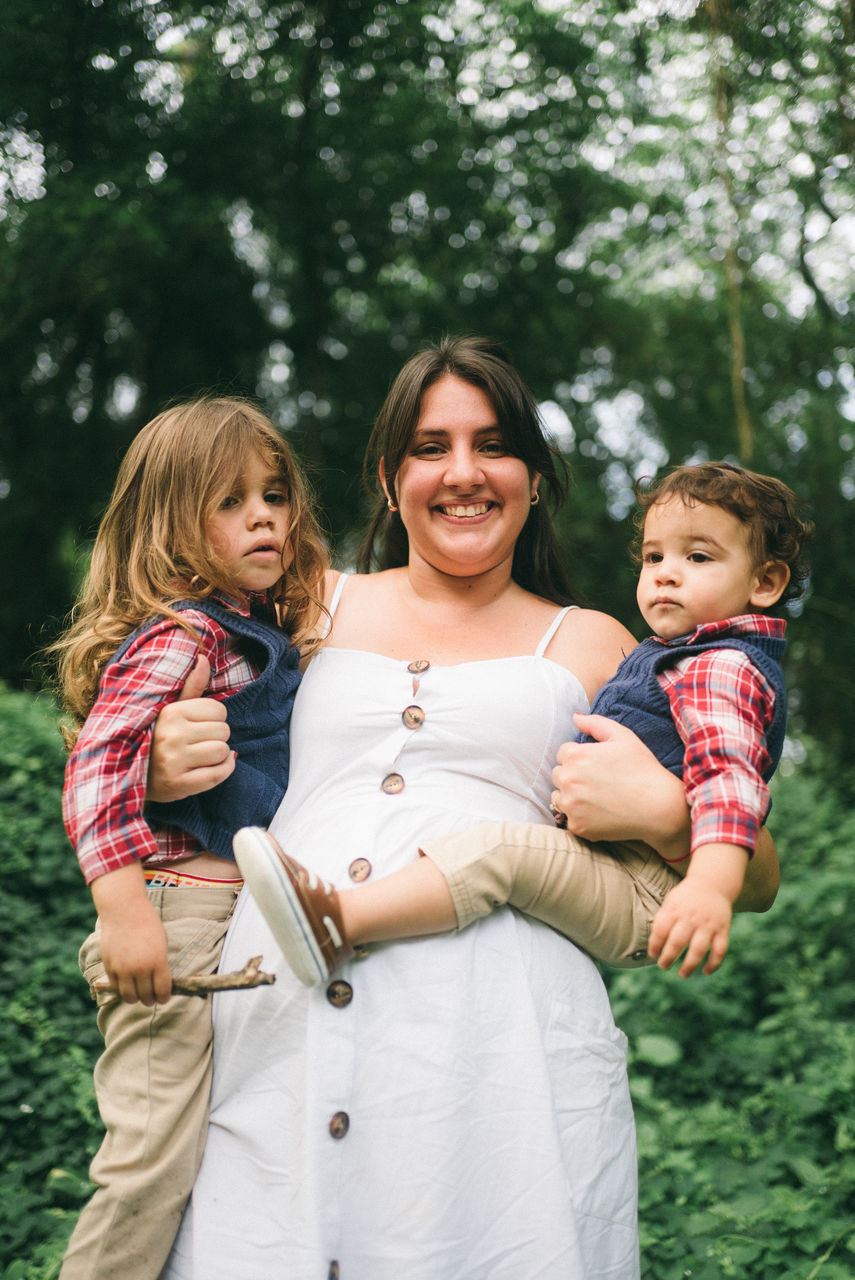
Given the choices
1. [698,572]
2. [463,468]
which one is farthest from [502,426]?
[698,572]

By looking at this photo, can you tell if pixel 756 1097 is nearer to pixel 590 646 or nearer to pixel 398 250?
pixel 590 646

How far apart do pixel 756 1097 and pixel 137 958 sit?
278 cm

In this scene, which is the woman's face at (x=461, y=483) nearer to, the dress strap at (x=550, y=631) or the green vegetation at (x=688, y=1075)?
the dress strap at (x=550, y=631)

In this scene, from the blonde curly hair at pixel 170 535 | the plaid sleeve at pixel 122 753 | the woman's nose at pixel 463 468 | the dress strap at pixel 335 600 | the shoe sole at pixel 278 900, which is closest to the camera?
the shoe sole at pixel 278 900

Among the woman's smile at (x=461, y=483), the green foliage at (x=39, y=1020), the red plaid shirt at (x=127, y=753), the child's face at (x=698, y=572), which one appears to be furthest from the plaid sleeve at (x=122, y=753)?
the green foliage at (x=39, y=1020)

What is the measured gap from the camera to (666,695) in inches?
73.5

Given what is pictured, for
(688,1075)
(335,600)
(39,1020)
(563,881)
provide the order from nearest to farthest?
1. (563,881)
2. (335,600)
3. (39,1020)
4. (688,1075)

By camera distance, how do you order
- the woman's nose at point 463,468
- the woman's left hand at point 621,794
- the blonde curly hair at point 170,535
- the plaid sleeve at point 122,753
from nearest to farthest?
the plaid sleeve at point 122,753 → the woman's left hand at point 621,794 → the blonde curly hair at point 170,535 → the woman's nose at point 463,468

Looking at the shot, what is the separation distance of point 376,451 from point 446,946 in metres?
1.20

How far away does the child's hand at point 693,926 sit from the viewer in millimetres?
1548

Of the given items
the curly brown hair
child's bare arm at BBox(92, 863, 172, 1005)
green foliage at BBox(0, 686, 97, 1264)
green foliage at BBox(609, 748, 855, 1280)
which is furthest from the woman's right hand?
green foliage at BBox(609, 748, 855, 1280)

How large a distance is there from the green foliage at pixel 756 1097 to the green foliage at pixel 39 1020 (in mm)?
1665

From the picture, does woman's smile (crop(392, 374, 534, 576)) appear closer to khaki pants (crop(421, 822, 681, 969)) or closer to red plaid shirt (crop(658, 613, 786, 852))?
red plaid shirt (crop(658, 613, 786, 852))

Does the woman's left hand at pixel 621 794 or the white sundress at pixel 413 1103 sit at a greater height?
the woman's left hand at pixel 621 794
